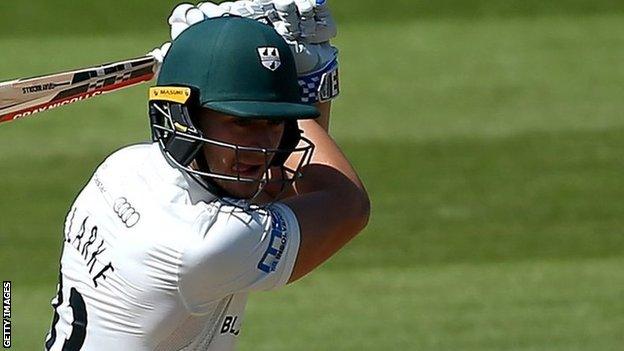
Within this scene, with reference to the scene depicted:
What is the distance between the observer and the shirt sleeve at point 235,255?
2.79 m

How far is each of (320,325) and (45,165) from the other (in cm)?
248

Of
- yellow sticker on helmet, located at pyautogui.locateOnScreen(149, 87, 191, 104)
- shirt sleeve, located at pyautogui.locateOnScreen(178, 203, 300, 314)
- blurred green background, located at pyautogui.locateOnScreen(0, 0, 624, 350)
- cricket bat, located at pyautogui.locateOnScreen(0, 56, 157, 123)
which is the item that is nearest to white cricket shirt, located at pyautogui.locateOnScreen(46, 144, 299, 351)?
shirt sleeve, located at pyautogui.locateOnScreen(178, 203, 300, 314)

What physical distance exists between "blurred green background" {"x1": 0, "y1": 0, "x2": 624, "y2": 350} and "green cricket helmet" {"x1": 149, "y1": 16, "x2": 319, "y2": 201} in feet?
9.90

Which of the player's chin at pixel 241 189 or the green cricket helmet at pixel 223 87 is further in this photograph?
the player's chin at pixel 241 189

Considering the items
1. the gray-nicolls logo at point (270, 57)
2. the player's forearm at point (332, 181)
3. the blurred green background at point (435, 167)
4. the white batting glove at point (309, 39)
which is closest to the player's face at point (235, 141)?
the gray-nicolls logo at point (270, 57)

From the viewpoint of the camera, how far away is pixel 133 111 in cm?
865

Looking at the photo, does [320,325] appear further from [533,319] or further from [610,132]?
[610,132]

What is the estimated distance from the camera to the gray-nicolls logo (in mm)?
2789

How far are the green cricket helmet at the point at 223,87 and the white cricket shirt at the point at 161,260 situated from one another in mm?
87

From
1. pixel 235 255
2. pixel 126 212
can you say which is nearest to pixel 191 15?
pixel 126 212

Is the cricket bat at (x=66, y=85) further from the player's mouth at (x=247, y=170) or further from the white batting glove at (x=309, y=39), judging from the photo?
the player's mouth at (x=247, y=170)

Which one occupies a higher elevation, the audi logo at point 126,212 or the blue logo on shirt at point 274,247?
the audi logo at point 126,212

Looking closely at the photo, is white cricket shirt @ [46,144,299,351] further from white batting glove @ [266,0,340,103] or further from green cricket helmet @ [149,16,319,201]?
white batting glove @ [266,0,340,103]

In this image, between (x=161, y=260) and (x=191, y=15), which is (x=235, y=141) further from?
(x=191, y=15)
